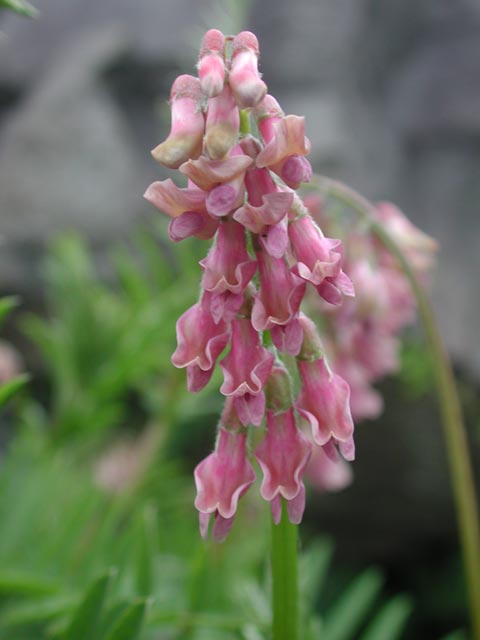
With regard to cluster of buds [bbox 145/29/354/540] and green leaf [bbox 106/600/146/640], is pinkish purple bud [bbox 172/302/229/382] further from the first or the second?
green leaf [bbox 106/600/146/640]

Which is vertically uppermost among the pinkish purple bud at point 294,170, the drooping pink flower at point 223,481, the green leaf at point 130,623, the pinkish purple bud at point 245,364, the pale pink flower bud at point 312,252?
the pinkish purple bud at point 294,170

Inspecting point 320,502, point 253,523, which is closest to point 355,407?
point 253,523

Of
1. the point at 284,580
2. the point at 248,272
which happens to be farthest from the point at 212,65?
the point at 284,580

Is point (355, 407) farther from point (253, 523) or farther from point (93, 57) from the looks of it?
point (93, 57)

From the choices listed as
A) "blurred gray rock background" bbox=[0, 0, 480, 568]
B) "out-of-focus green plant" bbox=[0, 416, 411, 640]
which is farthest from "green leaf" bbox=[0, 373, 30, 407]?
"blurred gray rock background" bbox=[0, 0, 480, 568]

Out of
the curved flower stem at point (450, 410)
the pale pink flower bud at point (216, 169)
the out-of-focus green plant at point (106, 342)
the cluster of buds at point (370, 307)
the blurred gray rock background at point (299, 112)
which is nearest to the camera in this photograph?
the pale pink flower bud at point (216, 169)

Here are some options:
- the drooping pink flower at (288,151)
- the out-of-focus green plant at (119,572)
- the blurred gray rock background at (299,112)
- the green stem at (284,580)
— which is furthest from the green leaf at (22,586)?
the blurred gray rock background at (299,112)

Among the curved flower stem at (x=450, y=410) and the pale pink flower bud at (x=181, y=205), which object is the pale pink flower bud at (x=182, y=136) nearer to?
the pale pink flower bud at (x=181, y=205)

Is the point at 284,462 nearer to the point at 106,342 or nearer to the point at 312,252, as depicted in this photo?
the point at 312,252
